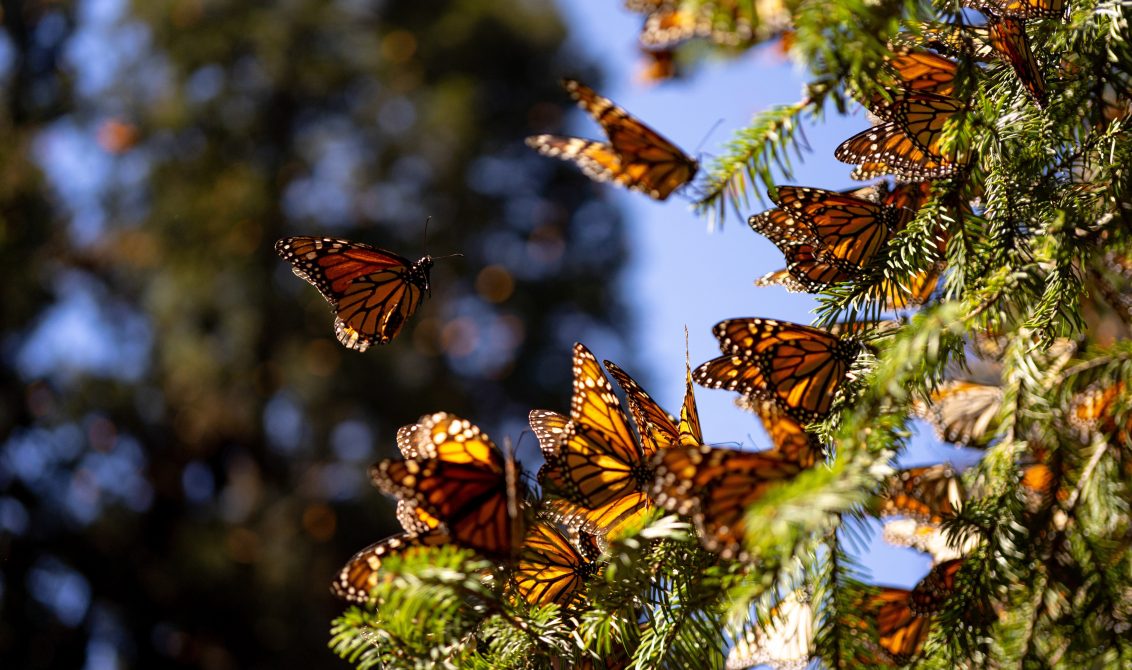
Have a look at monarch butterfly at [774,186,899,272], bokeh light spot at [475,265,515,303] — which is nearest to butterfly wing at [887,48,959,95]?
monarch butterfly at [774,186,899,272]

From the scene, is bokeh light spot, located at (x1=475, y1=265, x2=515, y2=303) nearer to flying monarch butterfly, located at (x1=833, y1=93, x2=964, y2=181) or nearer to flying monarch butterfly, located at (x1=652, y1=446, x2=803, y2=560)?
flying monarch butterfly, located at (x1=833, y1=93, x2=964, y2=181)

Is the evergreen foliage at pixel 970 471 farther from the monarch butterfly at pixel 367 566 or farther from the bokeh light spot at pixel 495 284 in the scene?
the bokeh light spot at pixel 495 284

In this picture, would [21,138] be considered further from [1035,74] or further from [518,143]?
[1035,74]

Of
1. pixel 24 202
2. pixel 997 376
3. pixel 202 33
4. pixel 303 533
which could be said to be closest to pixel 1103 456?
pixel 997 376

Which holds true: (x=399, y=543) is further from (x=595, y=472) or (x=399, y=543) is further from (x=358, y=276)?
(x=358, y=276)

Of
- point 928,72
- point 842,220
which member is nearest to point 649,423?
point 842,220

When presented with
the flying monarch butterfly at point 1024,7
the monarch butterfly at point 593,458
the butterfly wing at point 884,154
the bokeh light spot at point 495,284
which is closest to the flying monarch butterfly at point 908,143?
the butterfly wing at point 884,154
